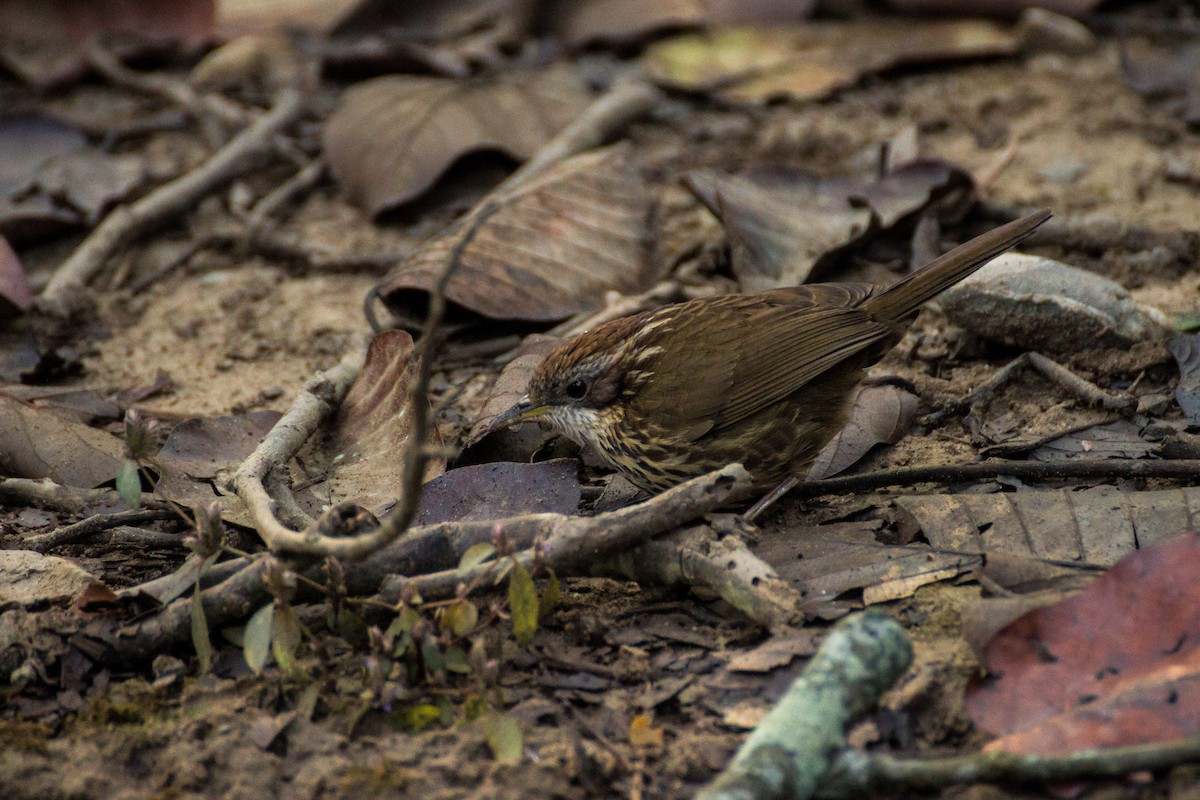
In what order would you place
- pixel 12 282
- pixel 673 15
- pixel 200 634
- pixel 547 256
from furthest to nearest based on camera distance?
pixel 673 15 < pixel 12 282 < pixel 547 256 < pixel 200 634

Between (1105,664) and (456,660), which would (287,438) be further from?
(1105,664)

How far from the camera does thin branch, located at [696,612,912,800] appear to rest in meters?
2.31

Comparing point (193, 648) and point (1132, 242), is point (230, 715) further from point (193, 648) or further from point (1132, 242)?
point (1132, 242)

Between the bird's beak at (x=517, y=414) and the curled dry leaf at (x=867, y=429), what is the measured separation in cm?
99

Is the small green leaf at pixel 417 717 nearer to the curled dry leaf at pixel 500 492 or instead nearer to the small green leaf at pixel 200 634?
the small green leaf at pixel 200 634

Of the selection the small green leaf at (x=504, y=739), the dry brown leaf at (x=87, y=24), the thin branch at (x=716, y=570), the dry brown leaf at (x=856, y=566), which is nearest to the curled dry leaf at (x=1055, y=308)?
the dry brown leaf at (x=856, y=566)

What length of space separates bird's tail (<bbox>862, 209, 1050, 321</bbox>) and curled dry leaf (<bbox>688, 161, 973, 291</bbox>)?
35.5 inches

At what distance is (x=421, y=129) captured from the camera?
6023 millimetres

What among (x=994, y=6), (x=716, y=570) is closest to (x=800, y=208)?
(x=994, y=6)

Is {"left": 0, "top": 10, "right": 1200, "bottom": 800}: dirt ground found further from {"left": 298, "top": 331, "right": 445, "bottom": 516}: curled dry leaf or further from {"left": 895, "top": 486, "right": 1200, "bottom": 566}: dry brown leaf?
{"left": 298, "top": 331, "right": 445, "bottom": 516}: curled dry leaf

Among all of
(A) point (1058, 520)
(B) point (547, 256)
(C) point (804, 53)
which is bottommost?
(A) point (1058, 520)

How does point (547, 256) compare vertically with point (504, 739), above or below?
above

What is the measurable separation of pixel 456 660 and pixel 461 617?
118mm

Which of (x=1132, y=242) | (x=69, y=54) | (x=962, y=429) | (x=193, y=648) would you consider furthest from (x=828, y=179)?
(x=69, y=54)
